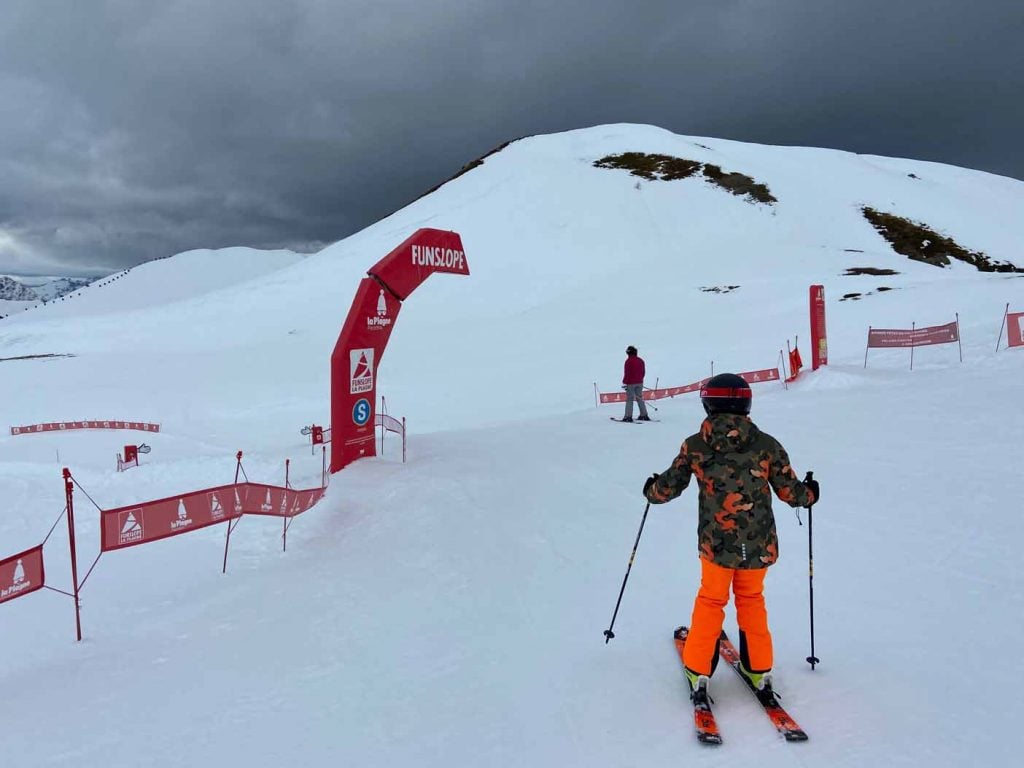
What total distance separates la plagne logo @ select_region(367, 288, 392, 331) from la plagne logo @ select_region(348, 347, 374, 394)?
443 mm

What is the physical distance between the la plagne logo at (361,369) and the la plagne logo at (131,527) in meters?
5.25

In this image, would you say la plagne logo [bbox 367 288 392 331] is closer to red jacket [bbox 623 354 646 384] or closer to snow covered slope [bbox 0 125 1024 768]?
snow covered slope [bbox 0 125 1024 768]

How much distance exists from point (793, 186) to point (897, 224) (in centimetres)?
1076

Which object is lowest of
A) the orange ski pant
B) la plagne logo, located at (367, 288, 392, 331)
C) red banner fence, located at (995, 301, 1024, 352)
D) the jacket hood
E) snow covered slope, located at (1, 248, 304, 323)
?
the orange ski pant

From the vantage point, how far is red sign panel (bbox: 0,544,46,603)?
5.24 metres

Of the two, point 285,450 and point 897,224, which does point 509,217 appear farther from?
point 285,450

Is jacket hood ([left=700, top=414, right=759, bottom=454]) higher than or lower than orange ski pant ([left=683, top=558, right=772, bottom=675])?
higher

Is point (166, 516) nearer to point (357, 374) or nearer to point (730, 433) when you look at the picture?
point (357, 374)

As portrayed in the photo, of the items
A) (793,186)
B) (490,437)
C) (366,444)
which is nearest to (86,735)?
(366,444)

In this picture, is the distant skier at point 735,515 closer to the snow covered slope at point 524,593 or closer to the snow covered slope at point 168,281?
the snow covered slope at point 524,593

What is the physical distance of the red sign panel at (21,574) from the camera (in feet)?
17.2

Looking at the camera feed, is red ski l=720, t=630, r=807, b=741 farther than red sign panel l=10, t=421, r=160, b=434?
No

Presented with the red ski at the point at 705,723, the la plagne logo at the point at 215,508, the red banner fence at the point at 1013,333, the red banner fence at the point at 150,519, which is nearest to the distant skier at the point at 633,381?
the red banner fence at the point at 150,519

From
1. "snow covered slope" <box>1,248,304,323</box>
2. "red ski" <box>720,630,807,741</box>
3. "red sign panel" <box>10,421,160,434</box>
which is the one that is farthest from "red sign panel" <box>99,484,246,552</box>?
"snow covered slope" <box>1,248,304,323</box>
